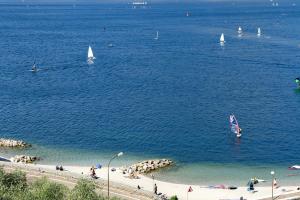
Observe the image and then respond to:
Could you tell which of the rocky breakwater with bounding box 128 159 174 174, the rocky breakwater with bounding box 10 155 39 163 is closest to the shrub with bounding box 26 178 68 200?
the rocky breakwater with bounding box 128 159 174 174

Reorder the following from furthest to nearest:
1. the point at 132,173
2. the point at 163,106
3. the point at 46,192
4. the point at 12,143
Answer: the point at 163,106 → the point at 12,143 → the point at 132,173 → the point at 46,192

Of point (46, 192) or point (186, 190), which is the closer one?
point (46, 192)

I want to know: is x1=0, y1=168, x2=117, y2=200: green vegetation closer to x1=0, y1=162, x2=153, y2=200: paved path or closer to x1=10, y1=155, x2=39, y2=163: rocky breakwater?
x1=0, y1=162, x2=153, y2=200: paved path

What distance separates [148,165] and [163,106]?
113ft

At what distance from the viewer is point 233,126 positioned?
86.4m

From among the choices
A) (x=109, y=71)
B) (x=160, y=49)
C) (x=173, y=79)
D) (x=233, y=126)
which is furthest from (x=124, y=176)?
(x=160, y=49)

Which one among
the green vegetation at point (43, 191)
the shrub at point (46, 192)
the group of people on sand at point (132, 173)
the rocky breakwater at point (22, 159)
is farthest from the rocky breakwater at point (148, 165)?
the shrub at point (46, 192)

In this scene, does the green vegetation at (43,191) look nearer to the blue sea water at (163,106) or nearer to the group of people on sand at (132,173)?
the group of people on sand at (132,173)

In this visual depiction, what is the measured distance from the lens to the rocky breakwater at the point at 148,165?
6875 centimetres

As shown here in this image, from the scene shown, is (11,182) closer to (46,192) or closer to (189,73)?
(46,192)

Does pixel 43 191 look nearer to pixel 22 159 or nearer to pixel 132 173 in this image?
pixel 132 173

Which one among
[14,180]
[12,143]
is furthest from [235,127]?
[14,180]

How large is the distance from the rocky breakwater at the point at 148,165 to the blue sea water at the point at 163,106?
5.22ft

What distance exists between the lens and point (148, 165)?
2758 inches
